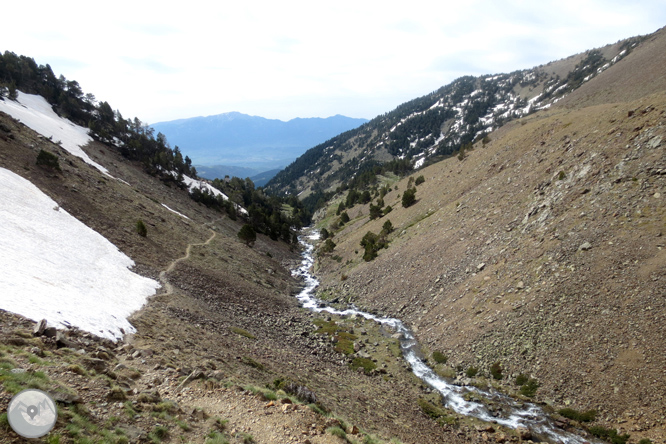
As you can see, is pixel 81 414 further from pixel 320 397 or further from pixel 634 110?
pixel 634 110

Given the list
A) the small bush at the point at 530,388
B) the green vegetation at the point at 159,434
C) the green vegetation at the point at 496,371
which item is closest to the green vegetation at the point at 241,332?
the green vegetation at the point at 159,434

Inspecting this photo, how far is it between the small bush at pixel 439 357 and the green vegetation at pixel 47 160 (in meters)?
57.6

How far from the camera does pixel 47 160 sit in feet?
150

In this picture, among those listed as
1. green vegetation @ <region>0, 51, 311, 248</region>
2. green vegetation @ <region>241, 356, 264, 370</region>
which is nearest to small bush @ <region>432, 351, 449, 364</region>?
green vegetation @ <region>241, 356, 264, 370</region>

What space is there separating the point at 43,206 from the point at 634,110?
69.9 metres

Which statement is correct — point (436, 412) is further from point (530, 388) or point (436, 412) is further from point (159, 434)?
point (159, 434)

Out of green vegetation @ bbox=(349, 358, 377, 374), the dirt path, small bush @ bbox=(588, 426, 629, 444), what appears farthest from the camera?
the dirt path

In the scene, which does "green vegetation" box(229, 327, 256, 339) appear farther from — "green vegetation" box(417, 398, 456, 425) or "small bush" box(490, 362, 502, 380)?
"small bush" box(490, 362, 502, 380)

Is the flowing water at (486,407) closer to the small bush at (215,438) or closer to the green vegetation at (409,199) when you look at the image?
the small bush at (215,438)

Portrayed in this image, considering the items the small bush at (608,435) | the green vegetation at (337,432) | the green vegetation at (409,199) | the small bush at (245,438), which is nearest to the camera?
the small bush at (245,438)

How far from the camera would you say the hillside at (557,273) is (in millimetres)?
22172

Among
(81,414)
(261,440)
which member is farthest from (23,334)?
(261,440)

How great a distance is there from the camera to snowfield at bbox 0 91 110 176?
6469 cm

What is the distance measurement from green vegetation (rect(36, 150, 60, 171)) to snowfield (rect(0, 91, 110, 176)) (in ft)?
61.6
